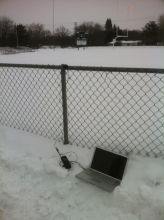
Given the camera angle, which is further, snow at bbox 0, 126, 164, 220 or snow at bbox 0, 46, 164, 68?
snow at bbox 0, 46, 164, 68

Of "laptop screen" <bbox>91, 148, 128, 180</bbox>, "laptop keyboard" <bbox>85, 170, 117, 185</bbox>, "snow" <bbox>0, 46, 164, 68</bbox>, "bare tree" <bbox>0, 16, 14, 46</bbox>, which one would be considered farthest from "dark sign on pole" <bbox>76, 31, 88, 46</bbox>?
"laptop keyboard" <bbox>85, 170, 117, 185</bbox>

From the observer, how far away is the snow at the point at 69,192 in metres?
1.39

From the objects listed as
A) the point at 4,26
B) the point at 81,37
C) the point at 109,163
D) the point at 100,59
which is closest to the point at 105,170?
the point at 109,163

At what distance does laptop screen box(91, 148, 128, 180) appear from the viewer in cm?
171

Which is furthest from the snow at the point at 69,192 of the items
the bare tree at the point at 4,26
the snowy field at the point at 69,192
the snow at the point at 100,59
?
the snow at the point at 100,59

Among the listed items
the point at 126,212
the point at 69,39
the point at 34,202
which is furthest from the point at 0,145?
the point at 69,39

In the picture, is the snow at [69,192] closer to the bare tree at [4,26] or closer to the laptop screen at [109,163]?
the laptop screen at [109,163]

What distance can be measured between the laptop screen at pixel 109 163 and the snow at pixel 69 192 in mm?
85

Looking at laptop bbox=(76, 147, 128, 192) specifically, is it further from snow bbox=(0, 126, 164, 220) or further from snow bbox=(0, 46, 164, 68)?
snow bbox=(0, 46, 164, 68)

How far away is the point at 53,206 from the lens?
1459 millimetres

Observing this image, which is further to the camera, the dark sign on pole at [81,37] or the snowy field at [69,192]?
the dark sign on pole at [81,37]

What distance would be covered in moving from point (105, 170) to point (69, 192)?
0.42 metres

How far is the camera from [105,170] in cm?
177

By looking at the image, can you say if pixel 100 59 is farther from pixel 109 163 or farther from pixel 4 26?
pixel 109 163
